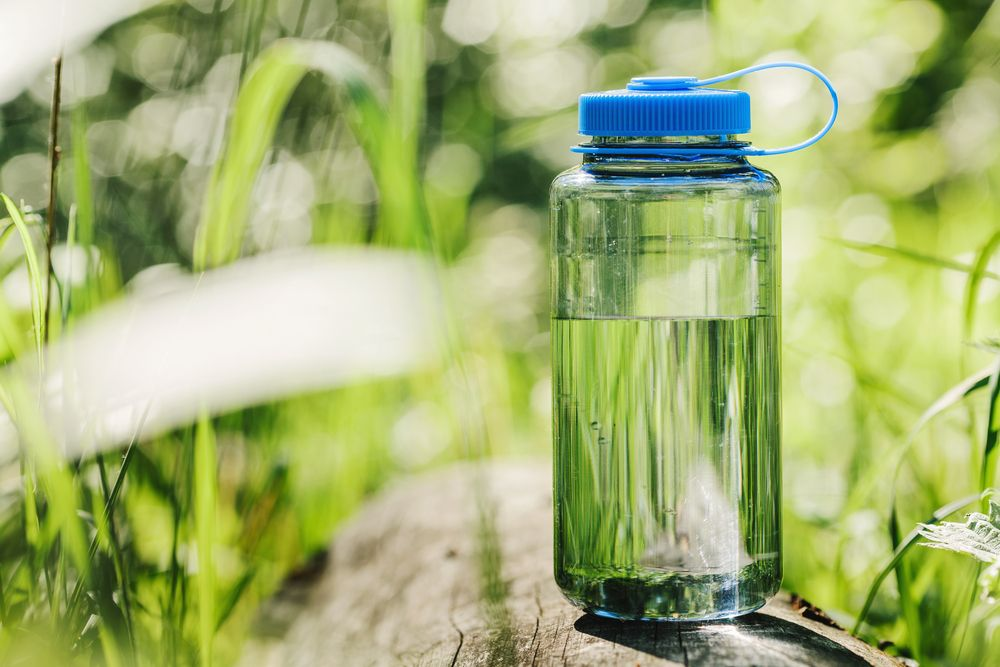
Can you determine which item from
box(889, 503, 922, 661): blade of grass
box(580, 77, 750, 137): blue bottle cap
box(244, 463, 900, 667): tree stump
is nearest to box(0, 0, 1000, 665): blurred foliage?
box(889, 503, 922, 661): blade of grass

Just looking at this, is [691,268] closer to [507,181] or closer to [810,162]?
[810,162]

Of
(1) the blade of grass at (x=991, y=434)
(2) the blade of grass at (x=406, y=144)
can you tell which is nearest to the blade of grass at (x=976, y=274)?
(1) the blade of grass at (x=991, y=434)

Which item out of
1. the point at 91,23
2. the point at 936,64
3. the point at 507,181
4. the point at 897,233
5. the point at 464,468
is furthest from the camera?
the point at 507,181

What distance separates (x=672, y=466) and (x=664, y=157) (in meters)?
0.37

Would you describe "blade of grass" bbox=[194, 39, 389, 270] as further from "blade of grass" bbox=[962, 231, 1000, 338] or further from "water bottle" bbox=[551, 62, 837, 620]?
"blade of grass" bbox=[962, 231, 1000, 338]

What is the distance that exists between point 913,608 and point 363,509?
113 cm

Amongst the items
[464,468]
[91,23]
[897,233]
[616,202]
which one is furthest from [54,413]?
[897,233]

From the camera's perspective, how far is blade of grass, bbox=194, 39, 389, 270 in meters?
1.28

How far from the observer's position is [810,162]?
2.52 m

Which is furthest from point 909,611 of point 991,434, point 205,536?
point 205,536

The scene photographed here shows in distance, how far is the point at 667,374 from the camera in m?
1.21

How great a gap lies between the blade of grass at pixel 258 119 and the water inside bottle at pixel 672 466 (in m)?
0.42

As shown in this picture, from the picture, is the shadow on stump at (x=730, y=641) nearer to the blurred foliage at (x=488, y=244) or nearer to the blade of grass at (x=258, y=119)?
the blurred foliage at (x=488, y=244)

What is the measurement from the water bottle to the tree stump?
0.23 ft
